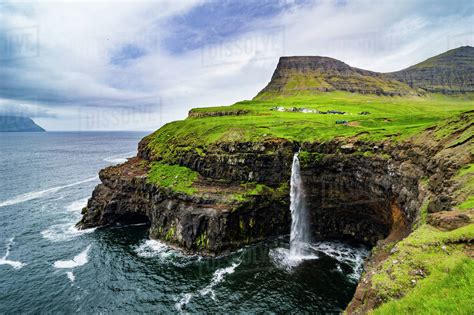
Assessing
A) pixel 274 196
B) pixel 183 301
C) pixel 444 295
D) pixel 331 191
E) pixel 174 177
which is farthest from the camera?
pixel 174 177

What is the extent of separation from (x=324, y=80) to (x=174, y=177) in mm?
146625

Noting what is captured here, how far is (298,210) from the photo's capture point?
53.3 metres

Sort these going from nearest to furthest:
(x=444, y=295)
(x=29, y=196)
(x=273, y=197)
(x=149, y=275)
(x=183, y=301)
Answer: (x=444, y=295) < (x=183, y=301) < (x=149, y=275) < (x=273, y=197) < (x=29, y=196)

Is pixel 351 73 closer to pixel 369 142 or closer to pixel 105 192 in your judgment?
pixel 369 142

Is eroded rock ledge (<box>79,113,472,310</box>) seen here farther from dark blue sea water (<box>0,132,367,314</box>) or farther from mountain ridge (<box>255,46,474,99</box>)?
mountain ridge (<box>255,46,474,99</box>)

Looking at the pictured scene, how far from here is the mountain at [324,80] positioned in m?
164

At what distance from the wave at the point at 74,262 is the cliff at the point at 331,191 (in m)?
12.5

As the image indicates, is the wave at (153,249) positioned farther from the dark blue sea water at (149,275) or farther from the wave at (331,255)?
the wave at (331,255)

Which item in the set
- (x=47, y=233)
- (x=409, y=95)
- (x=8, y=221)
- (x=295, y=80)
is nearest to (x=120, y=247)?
(x=47, y=233)

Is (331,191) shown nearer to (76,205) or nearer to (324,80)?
(76,205)

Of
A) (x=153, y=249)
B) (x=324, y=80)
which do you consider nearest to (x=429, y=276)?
(x=153, y=249)

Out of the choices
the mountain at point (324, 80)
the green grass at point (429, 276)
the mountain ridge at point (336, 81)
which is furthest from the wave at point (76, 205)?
the mountain at point (324, 80)

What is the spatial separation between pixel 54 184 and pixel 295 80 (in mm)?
147822

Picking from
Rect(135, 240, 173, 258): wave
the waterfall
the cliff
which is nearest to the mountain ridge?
the cliff
